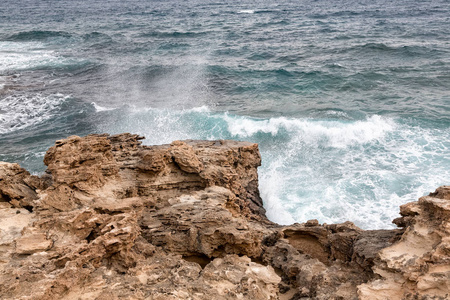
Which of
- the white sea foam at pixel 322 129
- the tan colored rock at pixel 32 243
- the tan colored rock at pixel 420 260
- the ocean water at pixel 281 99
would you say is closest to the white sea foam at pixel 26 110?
the ocean water at pixel 281 99

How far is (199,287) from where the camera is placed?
19.5ft

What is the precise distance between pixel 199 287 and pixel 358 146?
15928mm

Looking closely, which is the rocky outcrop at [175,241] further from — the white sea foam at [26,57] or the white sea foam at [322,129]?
the white sea foam at [26,57]

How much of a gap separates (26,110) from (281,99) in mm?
17816

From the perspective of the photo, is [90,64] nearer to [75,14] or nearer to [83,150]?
[83,150]

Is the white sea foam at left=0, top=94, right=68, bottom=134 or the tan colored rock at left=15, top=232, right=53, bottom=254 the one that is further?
the white sea foam at left=0, top=94, right=68, bottom=134

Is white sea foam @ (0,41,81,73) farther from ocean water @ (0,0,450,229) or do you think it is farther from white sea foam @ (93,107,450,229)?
white sea foam @ (93,107,450,229)

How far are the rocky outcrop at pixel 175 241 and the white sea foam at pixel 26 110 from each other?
15.4m

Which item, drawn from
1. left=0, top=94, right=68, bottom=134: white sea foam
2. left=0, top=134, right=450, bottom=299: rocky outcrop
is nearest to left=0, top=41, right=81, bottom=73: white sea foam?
left=0, top=94, right=68, bottom=134: white sea foam

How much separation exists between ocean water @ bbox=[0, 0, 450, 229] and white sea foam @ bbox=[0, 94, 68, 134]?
0.41 ft

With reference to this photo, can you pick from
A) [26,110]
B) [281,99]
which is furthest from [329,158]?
[26,110]

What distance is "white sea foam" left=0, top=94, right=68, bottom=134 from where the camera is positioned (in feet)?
73.2

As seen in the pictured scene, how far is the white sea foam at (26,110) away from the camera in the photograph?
22.3 meters

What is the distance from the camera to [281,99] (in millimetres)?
26906
